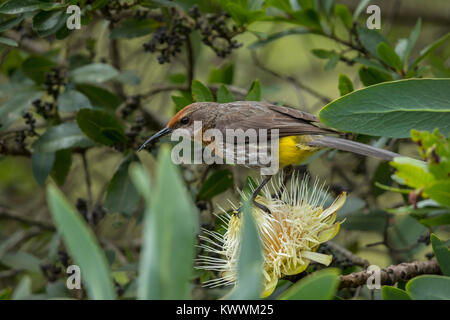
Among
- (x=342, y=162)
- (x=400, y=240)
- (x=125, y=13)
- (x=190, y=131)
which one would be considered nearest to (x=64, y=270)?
(x=190, y=131)

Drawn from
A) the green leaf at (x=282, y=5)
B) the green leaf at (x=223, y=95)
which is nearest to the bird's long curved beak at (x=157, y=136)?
the green leaf at (x=223, y=95)

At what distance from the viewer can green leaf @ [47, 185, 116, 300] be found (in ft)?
3.72

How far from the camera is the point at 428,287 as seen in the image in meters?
1.76

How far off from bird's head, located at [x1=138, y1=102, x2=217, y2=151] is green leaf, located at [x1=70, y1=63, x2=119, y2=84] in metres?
0.61

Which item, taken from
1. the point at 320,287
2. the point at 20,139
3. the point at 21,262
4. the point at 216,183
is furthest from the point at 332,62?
the point at 21,262

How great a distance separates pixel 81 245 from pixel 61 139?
2.46 metres

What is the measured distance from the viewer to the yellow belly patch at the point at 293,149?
3.33 m

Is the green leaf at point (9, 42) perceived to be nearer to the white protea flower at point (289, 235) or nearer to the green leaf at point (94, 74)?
the green leaf at point (94, 74)

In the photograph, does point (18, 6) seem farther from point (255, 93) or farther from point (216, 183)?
point (216, 183)

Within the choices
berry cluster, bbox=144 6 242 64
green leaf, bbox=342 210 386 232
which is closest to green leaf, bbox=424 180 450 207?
green leaf, bbox=342 210 386 232

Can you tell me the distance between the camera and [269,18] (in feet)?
11.8

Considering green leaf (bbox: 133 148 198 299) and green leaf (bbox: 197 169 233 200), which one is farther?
green leaf (bbox: 197 169 233 200)

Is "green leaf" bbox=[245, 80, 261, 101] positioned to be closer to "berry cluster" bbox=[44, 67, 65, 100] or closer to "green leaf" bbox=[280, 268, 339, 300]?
"berry cluster" bbox=[44, 67, 65, 100]
